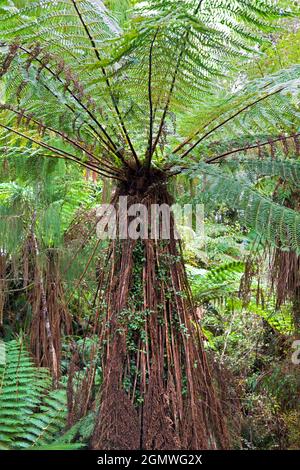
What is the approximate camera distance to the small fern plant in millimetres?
1409

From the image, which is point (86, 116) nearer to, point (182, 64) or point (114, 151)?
point (114, 151)

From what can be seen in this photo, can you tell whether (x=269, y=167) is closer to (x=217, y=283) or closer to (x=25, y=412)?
(x=25, y=412)

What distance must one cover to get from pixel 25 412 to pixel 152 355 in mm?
544

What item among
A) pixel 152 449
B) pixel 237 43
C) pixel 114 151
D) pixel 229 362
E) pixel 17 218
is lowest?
pixel 229 362

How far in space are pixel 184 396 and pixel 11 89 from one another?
1.19 m

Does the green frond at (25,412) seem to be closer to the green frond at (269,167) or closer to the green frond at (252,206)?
the green frond at (252,206)

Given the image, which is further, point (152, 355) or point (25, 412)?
point (25, 412)

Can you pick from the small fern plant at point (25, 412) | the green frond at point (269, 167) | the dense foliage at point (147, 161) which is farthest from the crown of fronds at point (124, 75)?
the small fern plant at point (25, 412)

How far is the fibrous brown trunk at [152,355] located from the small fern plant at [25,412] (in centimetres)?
29

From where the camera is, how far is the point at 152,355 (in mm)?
1310

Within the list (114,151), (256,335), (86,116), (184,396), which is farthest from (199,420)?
(256,335)

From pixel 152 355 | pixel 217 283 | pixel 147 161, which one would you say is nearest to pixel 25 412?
pixel 152 355

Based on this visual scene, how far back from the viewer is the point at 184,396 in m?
1.30

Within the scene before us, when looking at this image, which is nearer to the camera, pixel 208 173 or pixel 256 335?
pixel 208 173
